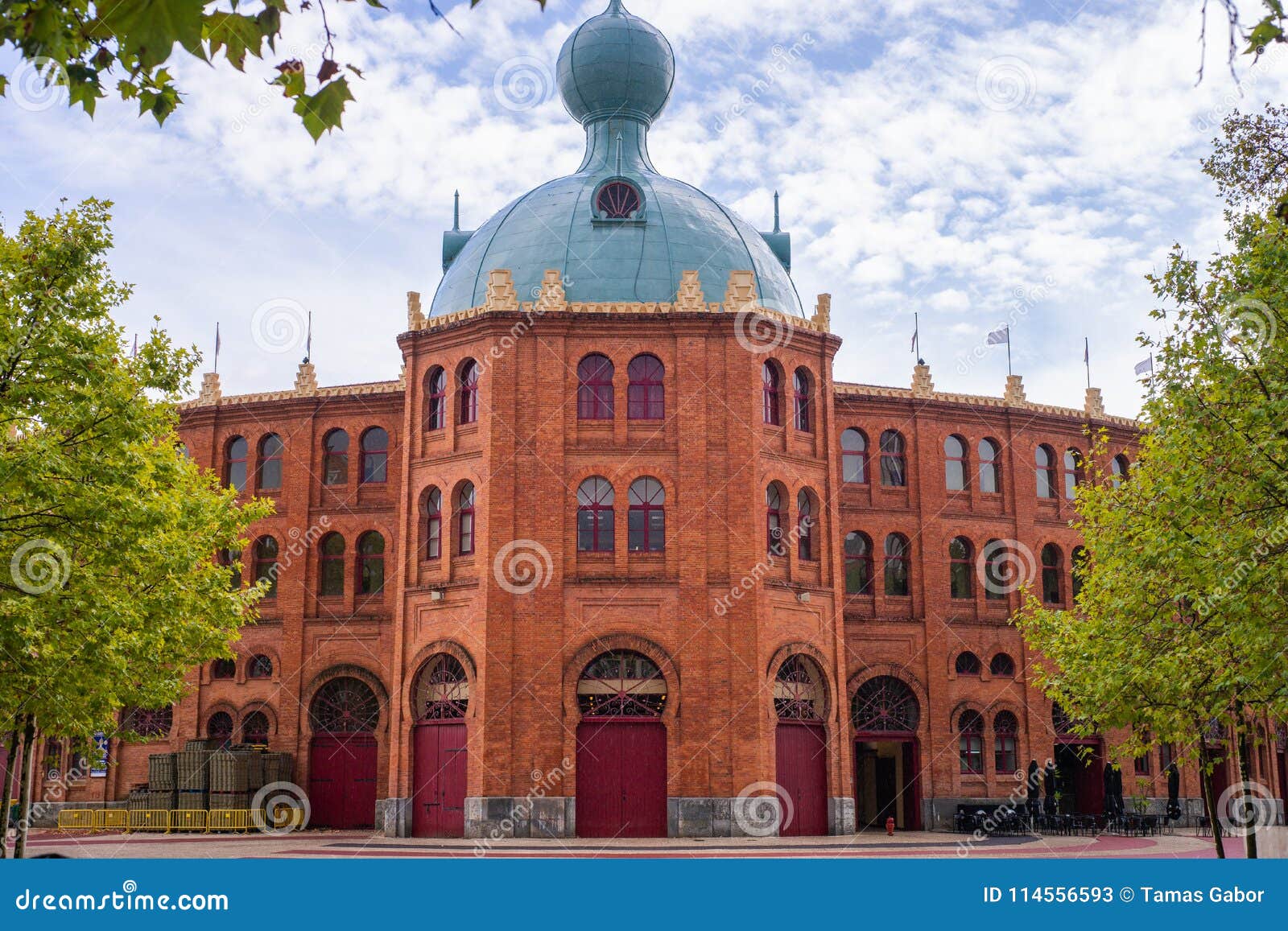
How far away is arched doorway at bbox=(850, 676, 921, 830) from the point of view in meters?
42.8

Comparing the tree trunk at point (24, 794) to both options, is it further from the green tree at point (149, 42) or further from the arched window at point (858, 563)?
the arched window at point (858, 563)

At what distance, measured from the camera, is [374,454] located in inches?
1784

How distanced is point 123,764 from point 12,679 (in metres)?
24.2

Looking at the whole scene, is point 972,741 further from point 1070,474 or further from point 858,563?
point 1070,474

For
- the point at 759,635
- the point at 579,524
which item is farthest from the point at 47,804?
the point at 759,635

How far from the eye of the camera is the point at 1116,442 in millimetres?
48500

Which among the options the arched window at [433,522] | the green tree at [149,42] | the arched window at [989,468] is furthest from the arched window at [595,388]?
the green tree at [149,42]

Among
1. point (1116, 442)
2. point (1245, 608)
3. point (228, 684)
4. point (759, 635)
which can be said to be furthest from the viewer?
point (1116, 442)

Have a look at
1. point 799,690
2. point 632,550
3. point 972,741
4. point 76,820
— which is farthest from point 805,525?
point 76,820

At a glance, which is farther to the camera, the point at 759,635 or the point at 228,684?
the point at 228,684

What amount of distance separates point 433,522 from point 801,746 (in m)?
12.4

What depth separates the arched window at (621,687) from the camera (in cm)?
3706

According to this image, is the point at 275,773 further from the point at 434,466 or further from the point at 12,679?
the point at 12,679

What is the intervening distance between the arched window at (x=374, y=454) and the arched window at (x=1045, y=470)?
21.9 m
